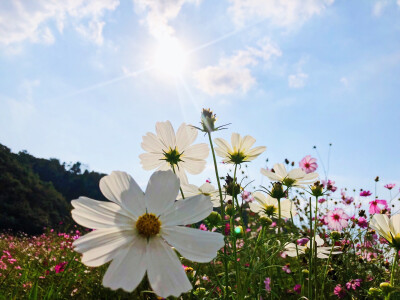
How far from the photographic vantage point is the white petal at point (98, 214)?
1.52ft

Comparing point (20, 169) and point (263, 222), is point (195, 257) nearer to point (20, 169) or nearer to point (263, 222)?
point (263, 222)

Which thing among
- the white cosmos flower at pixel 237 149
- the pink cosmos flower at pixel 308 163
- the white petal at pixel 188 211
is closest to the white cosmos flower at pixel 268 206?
the white cosmos flower at pixel 237 149

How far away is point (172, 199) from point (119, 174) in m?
0.10

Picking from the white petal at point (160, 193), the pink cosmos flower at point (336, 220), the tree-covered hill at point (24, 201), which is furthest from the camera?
the tree-covered hill at point (24, 201)

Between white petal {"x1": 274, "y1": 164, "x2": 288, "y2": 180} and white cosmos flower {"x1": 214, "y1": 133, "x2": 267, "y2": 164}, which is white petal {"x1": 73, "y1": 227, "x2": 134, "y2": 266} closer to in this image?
white cosmos flower {"x1": 214, "y1": 133, "x2": 267, "y2": 164}

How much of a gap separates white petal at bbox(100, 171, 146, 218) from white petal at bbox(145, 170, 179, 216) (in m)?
0.02

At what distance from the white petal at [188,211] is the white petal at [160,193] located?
1cm

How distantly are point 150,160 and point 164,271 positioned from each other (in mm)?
448

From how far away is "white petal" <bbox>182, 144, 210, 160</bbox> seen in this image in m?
0.81

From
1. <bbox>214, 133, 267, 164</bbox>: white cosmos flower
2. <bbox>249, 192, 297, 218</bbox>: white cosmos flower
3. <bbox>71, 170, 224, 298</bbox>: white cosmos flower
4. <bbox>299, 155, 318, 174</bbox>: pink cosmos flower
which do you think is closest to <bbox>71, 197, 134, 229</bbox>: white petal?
<bbox>71, 170, 224, 298</bbox>: white cosmos flower

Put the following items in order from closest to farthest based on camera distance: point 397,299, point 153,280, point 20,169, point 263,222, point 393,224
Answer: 1. point 153,280
2. point 393,224
3. point 263,222
4. point 397,299
5. point 20,169

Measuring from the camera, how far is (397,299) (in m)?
1.68

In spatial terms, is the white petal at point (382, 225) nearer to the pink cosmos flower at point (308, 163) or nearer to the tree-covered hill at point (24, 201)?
the pink cosmos flower at point (308, 163)

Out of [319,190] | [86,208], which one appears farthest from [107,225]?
[319,190]
